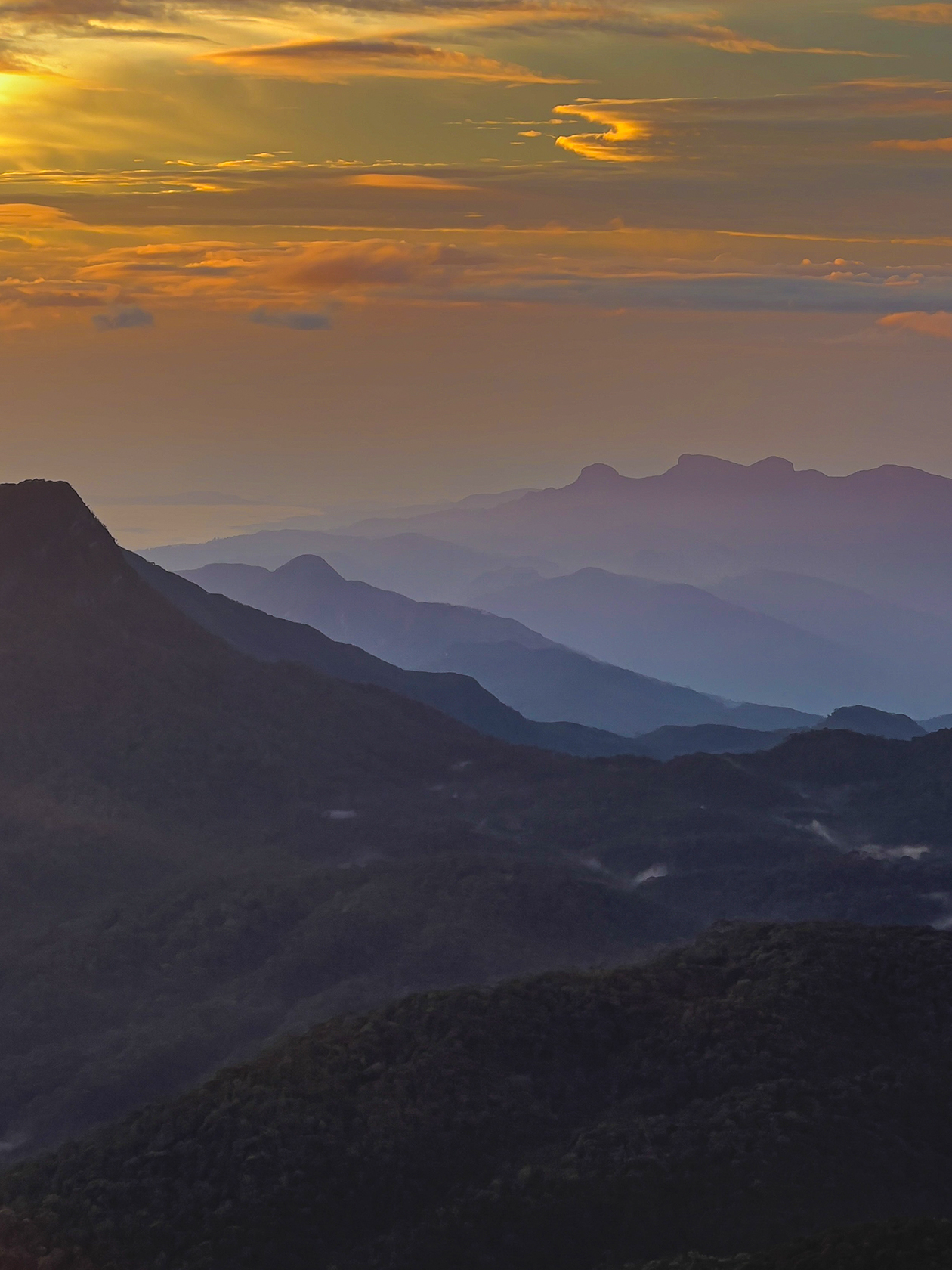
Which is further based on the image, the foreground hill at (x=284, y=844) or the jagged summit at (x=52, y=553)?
the jagged summit at (x=52, y=553)

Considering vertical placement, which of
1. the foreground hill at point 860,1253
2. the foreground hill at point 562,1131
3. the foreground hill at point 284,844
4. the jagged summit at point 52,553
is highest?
the foreground hill at point 860,1253

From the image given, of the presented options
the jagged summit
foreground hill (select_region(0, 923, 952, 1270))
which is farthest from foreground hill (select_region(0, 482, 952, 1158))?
foreground hill (select_region(0, 923, 952, 1270))

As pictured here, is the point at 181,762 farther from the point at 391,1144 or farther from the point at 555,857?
the point at 391,1144

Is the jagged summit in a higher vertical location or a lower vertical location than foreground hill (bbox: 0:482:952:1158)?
higher

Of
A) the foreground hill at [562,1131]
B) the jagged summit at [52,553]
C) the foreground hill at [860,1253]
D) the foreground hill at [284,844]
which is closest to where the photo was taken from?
the foreground hill at [860,1253]

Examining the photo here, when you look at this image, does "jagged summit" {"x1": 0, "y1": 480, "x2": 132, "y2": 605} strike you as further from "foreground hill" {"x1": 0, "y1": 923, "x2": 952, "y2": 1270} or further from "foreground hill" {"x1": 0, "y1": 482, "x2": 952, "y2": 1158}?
"foreground hill" {"x1": 0, "y1": 923, "x2": 952, "y2": 1270}

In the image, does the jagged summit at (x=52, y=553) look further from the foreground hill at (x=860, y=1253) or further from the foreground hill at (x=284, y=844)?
the foreground hill at (x=860, y=1253)

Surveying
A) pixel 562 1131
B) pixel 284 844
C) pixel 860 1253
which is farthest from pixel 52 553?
pixel 860 1253

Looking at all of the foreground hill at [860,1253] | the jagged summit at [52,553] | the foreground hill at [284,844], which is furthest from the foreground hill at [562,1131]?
the jagged summit at [52,553]

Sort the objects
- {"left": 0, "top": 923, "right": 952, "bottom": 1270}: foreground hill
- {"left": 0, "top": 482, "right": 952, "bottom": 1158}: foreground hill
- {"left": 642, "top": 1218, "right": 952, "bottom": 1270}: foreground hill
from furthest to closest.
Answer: {"left": 0, "top": 482, "right": 952, "bottom": 1158}: foreground hill → {"left": 0, "top": 923, "right": 952, "bottom": 1270}: foreground hill → {"left": 642, "top": 1218, "right": 952, "bottom": 1270}: foreground hill
